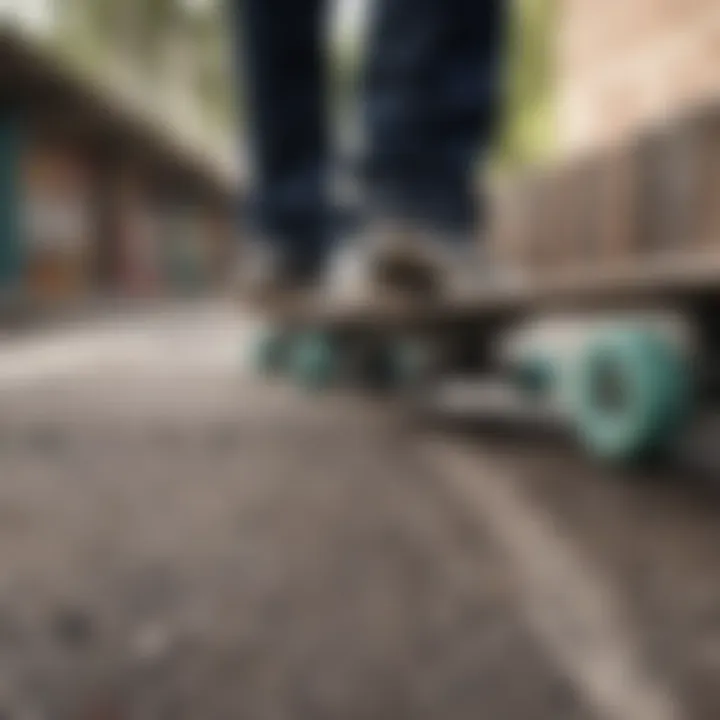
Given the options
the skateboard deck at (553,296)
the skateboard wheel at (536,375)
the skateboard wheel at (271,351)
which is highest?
A: the skateboard deck at (553,296)

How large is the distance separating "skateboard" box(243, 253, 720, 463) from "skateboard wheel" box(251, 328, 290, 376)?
0.63 meters

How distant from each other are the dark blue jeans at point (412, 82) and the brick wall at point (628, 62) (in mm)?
212

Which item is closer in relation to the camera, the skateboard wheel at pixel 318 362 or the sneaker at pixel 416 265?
the sneaker at pixel 416 265

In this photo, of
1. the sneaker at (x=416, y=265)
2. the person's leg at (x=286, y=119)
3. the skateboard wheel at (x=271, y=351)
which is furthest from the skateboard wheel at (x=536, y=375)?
the skateboard wheel at (x=271, y=351)

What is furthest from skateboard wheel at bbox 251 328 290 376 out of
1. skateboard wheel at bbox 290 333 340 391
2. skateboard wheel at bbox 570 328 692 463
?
skateboard wheel at bbox 570 328 692 463

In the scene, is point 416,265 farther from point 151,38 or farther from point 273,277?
point 151,38

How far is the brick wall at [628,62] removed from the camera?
46.2 inches

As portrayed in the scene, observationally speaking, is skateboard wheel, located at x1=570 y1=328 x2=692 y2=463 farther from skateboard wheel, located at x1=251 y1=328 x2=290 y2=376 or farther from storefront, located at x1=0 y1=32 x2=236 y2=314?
storefront, located at x1=0 y1=32 x2=236 y2=314

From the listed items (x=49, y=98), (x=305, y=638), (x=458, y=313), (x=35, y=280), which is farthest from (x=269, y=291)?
(x=49, y=98)

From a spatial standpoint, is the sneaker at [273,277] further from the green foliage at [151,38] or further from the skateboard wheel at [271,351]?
the green foliage at [151,38]

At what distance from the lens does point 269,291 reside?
1562mm

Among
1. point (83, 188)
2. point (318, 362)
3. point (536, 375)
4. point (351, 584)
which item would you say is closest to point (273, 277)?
point (318, 362)

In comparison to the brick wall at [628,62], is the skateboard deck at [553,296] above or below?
below

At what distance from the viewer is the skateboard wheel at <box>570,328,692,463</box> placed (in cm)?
69
